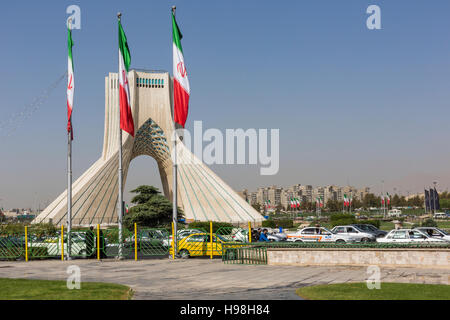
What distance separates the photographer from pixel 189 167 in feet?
182

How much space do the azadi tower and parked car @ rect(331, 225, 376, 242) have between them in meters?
23.2

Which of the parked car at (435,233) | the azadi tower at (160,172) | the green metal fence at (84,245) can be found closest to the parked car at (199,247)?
the green metal fence at (84,245)

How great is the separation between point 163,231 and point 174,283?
9355 millimetres

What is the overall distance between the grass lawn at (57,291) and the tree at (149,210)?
2841 centimetres

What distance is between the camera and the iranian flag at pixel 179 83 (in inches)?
739

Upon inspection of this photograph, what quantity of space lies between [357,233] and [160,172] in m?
45.4

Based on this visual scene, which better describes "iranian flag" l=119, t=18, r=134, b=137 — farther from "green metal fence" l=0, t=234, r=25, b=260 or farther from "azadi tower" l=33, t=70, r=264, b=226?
"azadi tower" l=33, t=70, r=264, b=226

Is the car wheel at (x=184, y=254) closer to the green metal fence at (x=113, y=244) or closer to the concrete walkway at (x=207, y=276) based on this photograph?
the concrete walkway at (x=207, y=276)

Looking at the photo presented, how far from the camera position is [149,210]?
132ft

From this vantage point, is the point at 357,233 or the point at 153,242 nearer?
the point at 153,242

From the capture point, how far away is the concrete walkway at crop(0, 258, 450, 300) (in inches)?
401

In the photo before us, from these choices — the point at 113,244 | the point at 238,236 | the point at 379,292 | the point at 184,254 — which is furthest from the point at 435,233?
the point at 113,244

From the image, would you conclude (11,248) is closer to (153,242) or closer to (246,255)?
(153,242)
